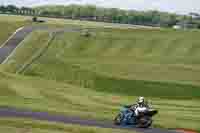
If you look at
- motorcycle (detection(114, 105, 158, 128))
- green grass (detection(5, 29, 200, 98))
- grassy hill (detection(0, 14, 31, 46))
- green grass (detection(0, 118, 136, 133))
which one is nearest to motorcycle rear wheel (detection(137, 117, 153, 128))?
motorcycle (detection(114, 105, 158, 128))

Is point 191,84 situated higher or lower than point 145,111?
lower

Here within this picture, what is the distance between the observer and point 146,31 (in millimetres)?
93438

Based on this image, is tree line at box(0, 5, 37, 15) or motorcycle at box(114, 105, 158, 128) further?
tree line at box(0, 5, 37, 15)

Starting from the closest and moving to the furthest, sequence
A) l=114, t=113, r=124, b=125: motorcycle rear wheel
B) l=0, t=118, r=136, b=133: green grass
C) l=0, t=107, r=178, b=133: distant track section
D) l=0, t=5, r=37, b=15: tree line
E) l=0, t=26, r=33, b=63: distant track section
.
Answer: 1. l=0, t=118, r=136, b=133: green grass
2. l=0, t=107, r=178, b=133: distant track section
3. l=114, t=113, r=124, b=125: motorcycle rear wheel
4. l=0, t=26, r=33, b=63: distant track section
5. l=0, t=5, r=37, b=15: tree line

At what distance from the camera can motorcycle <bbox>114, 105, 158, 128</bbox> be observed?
95.9ft

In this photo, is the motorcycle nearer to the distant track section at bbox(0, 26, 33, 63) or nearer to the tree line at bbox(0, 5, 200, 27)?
the distant track section at bbox(0, 26, 33, 63)

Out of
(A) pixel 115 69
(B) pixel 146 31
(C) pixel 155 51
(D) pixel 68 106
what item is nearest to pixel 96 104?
(D) pixel 68 106

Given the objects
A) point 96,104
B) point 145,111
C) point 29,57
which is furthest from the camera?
point 29,57

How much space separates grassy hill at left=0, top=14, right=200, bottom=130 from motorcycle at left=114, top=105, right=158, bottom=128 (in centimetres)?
123

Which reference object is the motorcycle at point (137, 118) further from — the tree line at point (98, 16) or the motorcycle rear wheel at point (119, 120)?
the tree line at point (98, 16)

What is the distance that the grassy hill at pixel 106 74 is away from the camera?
38969 millimetres

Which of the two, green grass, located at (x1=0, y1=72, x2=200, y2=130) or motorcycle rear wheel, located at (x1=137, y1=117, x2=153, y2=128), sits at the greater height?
motorcycle rear wheel, located at (x1=137, y1=117, x2=153, y2=128)

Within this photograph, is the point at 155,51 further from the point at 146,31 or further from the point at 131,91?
the point at 131,91

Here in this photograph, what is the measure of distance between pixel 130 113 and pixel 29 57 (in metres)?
39.3
